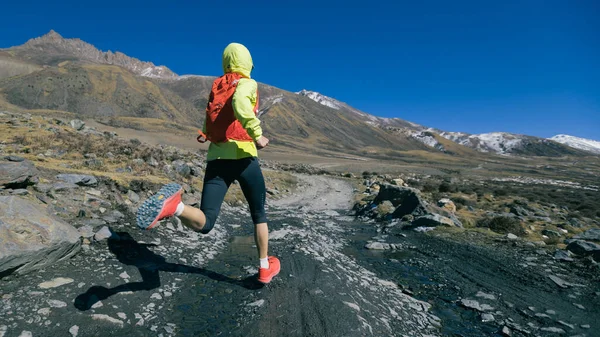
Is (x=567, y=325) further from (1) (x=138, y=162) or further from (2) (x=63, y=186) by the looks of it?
(1) (x=138, y=162)

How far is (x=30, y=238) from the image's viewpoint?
371 centimetres

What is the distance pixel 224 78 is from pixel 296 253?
3538 millimetres

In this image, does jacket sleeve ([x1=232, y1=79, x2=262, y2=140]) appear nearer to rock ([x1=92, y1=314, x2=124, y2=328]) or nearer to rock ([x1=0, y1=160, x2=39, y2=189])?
rock ([x1=92, y1=314, x2=124, y2=328])

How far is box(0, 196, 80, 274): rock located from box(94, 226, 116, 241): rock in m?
0.46

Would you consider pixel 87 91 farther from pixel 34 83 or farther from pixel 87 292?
pixel 87 292

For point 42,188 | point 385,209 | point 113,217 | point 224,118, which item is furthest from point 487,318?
point 385,209

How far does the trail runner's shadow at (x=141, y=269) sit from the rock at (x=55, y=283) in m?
0.32

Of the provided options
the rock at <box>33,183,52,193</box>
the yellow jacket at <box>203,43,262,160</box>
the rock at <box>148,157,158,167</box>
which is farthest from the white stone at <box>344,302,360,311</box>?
the rock at <box>148,157,158,167</box>

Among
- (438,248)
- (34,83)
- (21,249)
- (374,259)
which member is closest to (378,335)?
(374,259)

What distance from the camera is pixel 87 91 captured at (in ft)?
451

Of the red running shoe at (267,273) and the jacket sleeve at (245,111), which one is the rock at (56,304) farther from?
the jacket sleeve at (245,111)

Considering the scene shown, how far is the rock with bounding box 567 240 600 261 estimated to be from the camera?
6.39 m

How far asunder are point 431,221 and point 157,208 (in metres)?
8.17


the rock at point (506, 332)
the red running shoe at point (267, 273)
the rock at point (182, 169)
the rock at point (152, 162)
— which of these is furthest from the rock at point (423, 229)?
the rock at point (152, 162)
